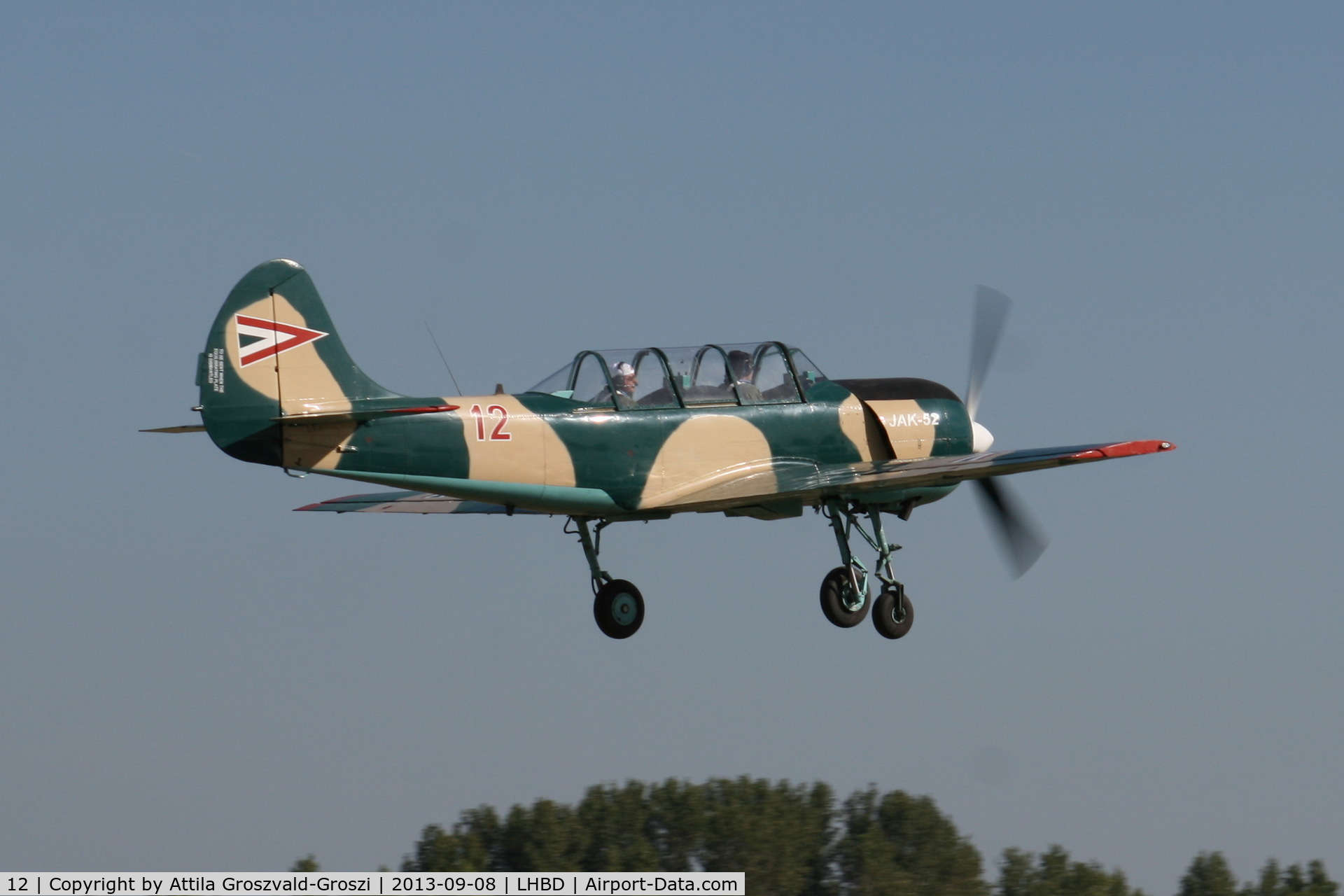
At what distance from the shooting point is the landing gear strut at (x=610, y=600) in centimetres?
1870

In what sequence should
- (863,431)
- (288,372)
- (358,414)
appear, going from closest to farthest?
(288,372), (358,414), (863,431)

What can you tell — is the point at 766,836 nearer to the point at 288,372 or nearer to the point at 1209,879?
the point at 1209,879

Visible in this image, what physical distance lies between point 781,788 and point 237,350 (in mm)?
48658

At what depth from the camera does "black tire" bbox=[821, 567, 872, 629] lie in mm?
19109

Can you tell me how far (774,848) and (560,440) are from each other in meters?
43.5

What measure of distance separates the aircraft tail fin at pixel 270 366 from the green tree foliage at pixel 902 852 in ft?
144

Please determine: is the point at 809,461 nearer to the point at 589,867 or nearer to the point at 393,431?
the point at 393,431

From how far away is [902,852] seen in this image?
6072cm

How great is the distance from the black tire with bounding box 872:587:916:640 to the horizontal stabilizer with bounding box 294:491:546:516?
14.0 feet

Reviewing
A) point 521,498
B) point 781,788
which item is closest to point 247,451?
point 521,498

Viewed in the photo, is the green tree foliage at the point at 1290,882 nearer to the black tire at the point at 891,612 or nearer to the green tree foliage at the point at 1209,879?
the green tree foliage at the point at 1209,879

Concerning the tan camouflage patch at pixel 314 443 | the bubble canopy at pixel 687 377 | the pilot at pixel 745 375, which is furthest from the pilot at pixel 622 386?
the tan camouflage patch at pixel 314 443

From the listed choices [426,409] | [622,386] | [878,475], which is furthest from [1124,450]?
[426,409]

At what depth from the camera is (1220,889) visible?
59031 millimetres
